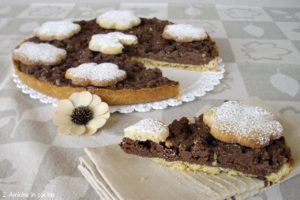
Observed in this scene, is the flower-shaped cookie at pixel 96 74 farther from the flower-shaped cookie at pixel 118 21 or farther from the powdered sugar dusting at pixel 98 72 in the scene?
the flower-shaped cookie at pixel 118 21

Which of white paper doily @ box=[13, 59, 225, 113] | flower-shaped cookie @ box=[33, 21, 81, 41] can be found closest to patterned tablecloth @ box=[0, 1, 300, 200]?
white paper doily @ box=[13, 59, 225, 113]

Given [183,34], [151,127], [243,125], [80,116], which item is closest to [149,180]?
[151,127]

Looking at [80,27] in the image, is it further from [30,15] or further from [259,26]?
[259,26]

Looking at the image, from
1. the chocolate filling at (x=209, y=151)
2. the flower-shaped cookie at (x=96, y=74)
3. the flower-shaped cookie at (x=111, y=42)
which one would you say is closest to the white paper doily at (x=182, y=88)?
the flower-shaped cookie at (x=96, y=74)

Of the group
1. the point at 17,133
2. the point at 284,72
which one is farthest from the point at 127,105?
the point at 284,72

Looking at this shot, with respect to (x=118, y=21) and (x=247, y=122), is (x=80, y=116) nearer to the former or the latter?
(x=247, y=122)

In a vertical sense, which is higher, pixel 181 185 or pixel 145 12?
pixel 181 185
